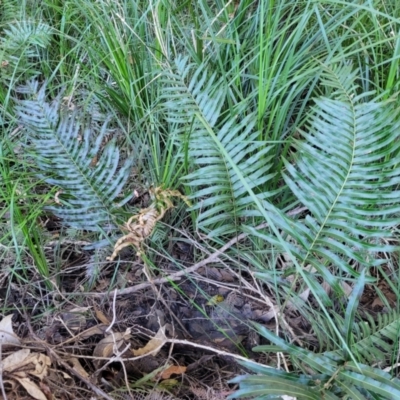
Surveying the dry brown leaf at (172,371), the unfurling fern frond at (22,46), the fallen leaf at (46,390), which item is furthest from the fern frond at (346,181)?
the unfurling fern frond at (22,46)

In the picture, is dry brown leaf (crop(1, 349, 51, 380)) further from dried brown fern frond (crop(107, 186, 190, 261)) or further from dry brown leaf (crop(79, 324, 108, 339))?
dried brown fern frond (crop(107, 186, 190, 261))

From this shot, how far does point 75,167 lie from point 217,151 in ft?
1.28

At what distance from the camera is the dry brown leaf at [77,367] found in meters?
1.12

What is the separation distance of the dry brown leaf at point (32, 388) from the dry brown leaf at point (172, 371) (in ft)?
0.88

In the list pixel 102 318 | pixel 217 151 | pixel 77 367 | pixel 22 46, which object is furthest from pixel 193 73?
pixel 77 367

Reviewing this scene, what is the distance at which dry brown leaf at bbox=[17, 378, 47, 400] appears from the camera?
1.06 metres

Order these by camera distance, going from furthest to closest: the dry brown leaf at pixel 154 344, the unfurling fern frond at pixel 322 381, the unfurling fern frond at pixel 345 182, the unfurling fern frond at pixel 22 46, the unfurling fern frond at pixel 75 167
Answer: the unfurling fern frond at pixel 22 46
the unfurling fern frond at pixel 75 167
the dry brown leaf at pixel 154 344
the unfurling fern frond at pixel 345 182
the unfurling fern frond at pixel 322 381

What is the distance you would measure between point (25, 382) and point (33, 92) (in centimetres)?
79

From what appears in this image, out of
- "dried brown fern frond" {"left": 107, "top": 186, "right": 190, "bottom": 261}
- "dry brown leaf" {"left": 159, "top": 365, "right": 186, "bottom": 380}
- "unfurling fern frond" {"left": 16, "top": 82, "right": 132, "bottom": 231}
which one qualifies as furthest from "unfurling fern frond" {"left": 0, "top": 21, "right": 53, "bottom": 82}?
"dry brown leaf" {"left": 159, "top": 365, "right": 186, "bottom": 380}

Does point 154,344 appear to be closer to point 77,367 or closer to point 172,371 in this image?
point 172,371

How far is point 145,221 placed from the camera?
45.7 inches

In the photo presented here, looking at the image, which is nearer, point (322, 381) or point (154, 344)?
point (322, 381)

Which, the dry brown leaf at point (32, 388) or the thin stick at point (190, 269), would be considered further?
the thin stick at point (190, 269)

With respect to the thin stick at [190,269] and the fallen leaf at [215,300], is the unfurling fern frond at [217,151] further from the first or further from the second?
the fallen leaf at [215,300]
